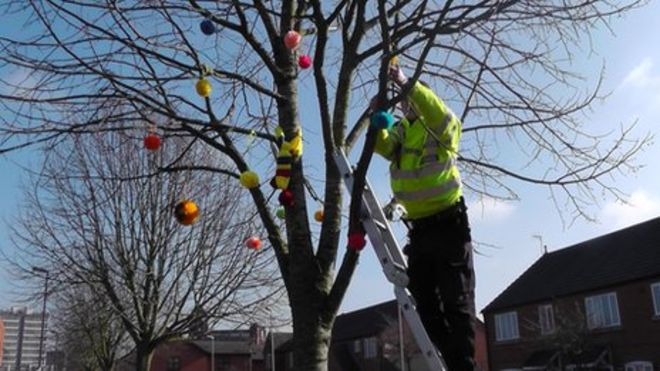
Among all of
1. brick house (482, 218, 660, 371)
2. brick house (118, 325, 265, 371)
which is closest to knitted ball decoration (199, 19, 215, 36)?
brick house (482, 218, 660, 371)

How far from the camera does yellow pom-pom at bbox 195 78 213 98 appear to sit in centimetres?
580

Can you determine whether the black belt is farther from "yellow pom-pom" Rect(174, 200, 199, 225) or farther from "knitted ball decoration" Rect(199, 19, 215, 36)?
"knitted ball decoration" Rect(199, 19, 215, 36)

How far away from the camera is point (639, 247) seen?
28781 millimetres

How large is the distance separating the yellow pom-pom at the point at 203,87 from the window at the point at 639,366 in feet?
82.8

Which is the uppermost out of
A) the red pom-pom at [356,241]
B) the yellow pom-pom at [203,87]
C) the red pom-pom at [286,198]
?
the yellow pom-pom at [203,87]

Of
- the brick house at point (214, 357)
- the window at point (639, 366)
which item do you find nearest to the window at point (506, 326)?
the window at point (639, 366)

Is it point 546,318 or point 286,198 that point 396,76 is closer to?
point 286,198

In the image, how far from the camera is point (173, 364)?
6700cm

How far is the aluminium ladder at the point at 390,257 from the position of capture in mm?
4527

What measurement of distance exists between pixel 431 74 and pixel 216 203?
9118 mm

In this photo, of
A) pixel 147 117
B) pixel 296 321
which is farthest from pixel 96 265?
pixel 296 321

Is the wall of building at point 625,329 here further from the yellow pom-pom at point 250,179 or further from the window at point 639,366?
the yellow pom-pom at point 250,179

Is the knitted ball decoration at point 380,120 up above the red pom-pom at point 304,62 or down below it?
below

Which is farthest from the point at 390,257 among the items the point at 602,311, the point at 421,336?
the point at 602,311
